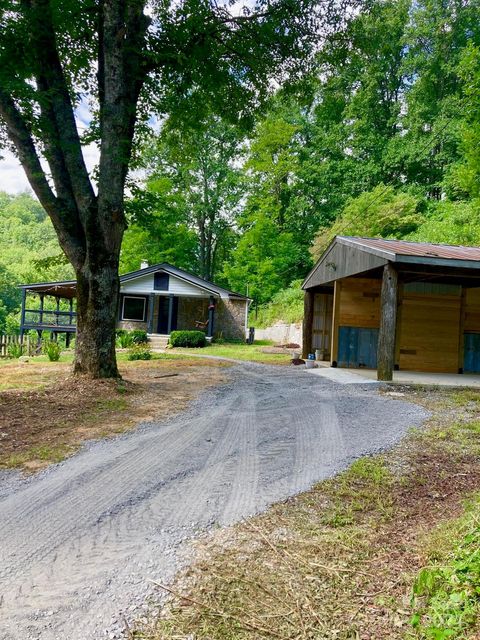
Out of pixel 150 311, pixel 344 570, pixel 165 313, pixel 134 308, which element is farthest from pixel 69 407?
pixel 165 313

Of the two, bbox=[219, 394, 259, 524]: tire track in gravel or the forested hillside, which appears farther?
the forested hillside

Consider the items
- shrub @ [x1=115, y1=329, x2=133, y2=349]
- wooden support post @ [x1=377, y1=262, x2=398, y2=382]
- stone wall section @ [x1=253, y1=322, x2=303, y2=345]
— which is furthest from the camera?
stone wall section @ [x1=253, y1=322, x2=303, y2=345]

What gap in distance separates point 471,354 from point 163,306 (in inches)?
644

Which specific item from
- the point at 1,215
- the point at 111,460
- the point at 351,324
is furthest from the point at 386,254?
the point at 1,215

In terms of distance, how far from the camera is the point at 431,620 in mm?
1519

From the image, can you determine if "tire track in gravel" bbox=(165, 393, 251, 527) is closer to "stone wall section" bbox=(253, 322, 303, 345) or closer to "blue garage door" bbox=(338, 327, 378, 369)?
"blue garage door" bbox=(338, 327, 378, 369)

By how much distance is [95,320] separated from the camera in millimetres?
6988

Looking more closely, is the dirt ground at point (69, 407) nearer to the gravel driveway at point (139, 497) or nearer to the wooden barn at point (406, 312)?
the gravel driveway at point (139, 497)

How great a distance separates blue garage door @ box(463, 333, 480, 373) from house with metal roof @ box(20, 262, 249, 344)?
12373 mm

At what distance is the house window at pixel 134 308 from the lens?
72.7ft

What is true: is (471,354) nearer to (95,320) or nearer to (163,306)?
(95,320)

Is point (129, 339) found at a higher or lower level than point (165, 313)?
lower

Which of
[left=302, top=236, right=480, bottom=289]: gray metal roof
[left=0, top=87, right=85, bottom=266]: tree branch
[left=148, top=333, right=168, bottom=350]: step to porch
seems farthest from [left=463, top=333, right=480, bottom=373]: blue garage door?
[left=148, top=333, right=168, bottom=350]: step to porch

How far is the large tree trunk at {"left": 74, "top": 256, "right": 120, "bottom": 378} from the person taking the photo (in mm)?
6980
